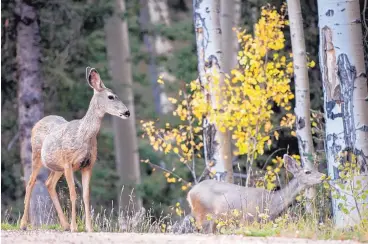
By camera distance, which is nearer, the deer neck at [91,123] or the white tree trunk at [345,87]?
the white tree trunk at [345,87]

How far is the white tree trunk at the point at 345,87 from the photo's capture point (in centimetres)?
1362

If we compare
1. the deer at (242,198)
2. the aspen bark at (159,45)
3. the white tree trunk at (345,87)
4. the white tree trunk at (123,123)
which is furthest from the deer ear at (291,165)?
the aspen bark at (159,45)

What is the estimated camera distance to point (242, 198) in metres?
14.8

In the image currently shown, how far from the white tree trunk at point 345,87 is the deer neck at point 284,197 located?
1118 millimetres

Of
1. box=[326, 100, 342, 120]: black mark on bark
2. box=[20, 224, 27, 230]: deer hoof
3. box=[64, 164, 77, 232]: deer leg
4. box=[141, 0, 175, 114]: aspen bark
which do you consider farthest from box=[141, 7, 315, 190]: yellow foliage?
box=[141, 0, 175, 114]: aspen bark

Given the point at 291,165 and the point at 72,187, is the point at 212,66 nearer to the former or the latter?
the point at 291,165

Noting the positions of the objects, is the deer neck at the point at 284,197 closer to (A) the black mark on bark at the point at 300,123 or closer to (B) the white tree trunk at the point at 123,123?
(A) the black mark on bark at the point at 300,123

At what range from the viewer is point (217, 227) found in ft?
47.2

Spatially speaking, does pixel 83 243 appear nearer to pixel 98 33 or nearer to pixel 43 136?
pixel 43 136

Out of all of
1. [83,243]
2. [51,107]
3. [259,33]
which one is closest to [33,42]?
[51,107]

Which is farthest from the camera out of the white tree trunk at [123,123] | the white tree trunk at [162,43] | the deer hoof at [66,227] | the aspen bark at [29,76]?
the white tree trunk at [162,43]

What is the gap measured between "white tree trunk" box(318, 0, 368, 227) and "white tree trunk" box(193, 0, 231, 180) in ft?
9.78

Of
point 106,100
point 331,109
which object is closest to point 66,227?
point 106,100

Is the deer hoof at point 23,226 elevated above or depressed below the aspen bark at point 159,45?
below
